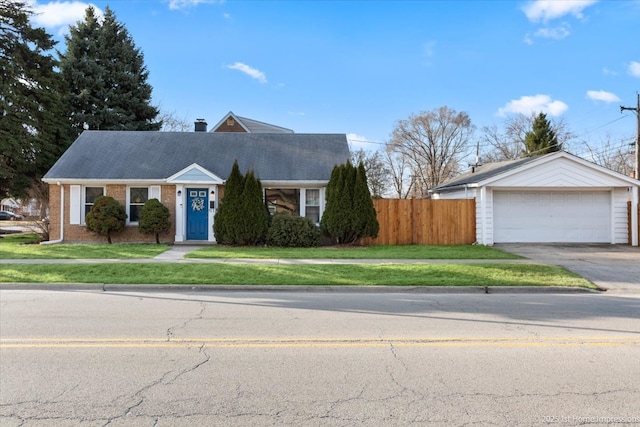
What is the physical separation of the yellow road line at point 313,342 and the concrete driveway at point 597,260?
5.28 metres

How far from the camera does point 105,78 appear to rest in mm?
31359

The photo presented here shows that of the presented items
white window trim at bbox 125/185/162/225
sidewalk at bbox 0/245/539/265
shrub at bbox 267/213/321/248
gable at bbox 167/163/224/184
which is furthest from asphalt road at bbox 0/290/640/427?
white window trim at bbox 125/185/162/225

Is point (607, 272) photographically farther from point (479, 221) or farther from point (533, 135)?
point (533, 135)

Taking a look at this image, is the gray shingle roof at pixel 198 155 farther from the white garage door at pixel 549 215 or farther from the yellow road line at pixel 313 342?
the yellow road line at pixel 313 342

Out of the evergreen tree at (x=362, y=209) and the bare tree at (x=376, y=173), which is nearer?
the evergreen tree at (x=362, y=209)

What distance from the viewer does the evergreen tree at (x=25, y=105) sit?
940 inches

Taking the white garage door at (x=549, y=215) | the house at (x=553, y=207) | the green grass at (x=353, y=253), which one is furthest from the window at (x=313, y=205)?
the white garage door at (x=549, y=215)

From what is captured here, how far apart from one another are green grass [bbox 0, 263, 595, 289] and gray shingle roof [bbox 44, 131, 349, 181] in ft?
26.5

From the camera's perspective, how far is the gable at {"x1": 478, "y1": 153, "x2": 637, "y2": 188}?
58.0 ft

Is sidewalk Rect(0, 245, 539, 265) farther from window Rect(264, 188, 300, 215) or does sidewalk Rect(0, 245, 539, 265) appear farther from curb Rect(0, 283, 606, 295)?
window Rect(264, 188, 300, 215)

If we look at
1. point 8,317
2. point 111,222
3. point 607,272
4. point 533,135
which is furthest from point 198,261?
point 533,135

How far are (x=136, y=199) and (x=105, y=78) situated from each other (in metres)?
17.1

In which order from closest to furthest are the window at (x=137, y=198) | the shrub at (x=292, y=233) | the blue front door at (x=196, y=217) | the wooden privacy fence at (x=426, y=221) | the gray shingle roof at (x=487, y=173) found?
the shrub at (x=292, y=233)
the wooden privacy fence at (x=426, y=221)
the blue front door at (x=196, y=217)
the window at (x=137, y=198)
the gray shingle roof at (x=487, y=173)

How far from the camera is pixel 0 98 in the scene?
77.9 ft
